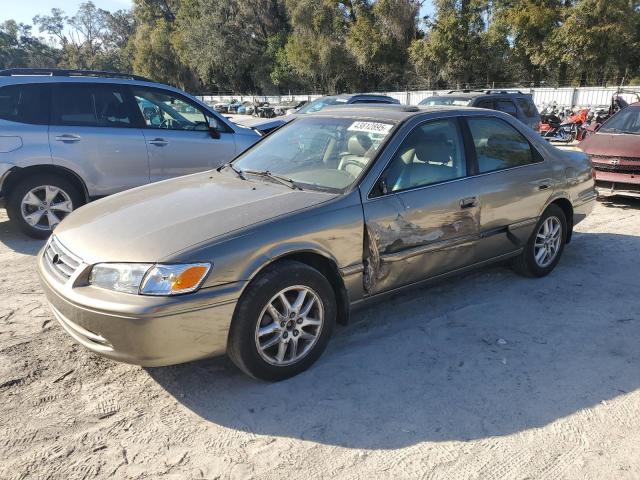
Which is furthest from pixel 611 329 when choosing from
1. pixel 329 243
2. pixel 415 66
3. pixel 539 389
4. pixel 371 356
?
pixel 415 66

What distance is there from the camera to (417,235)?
375 centimetres

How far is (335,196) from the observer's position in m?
3.45

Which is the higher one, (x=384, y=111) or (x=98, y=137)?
(x=384, y=111)

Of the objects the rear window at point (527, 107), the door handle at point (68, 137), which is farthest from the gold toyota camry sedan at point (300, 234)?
the rear window at point (527, 107)

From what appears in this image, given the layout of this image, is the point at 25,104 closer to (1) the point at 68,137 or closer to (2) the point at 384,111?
(1) the point at 68,137

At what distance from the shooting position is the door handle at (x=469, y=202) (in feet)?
13.2

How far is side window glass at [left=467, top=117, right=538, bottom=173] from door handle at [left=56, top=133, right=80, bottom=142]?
450 centimetres

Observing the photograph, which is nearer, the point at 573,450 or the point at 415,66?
the point at 573,450

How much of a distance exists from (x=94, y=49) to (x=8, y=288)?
11431cm

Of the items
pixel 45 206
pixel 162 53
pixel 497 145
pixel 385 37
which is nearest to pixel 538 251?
pixel 497 145

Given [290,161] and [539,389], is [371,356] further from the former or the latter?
[290,161]

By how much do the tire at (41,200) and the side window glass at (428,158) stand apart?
4295mm

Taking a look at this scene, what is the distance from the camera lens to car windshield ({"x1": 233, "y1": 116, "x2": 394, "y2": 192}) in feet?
12.1

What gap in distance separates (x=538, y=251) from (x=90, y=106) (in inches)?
211
